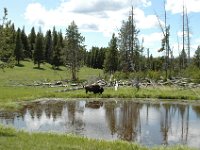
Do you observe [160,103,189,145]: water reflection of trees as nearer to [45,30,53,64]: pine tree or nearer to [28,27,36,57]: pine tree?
[45,30,53,64]: pine tree

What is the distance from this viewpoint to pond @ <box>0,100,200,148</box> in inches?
845

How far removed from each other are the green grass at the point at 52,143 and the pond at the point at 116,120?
8.31 feet

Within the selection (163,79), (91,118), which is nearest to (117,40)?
(163,79)

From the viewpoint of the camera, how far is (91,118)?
1080 inches

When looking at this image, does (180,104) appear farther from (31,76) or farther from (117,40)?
(117,40)

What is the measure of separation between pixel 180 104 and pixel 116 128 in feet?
46.7

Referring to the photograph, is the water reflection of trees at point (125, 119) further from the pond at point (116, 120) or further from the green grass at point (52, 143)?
the green grass at point (52, 143)

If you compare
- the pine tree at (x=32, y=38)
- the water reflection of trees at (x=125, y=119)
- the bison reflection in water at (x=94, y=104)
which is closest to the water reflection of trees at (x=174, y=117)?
the water reflection of trees at (x=125, y=119)

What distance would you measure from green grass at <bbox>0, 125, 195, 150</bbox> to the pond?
8.31 feet

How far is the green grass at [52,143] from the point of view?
1541 centimetres

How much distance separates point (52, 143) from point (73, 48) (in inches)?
2628

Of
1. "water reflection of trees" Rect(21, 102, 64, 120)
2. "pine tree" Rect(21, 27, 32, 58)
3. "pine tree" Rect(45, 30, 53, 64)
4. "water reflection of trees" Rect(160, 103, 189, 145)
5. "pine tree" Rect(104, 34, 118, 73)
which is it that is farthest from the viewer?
"pine tree" Rect(45, 30, 53, 64)

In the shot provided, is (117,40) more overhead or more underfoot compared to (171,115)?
more overhead

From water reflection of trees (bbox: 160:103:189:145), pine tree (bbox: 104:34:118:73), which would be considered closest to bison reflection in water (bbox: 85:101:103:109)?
water reflection of trees (bbox: 160:103:189:145)
